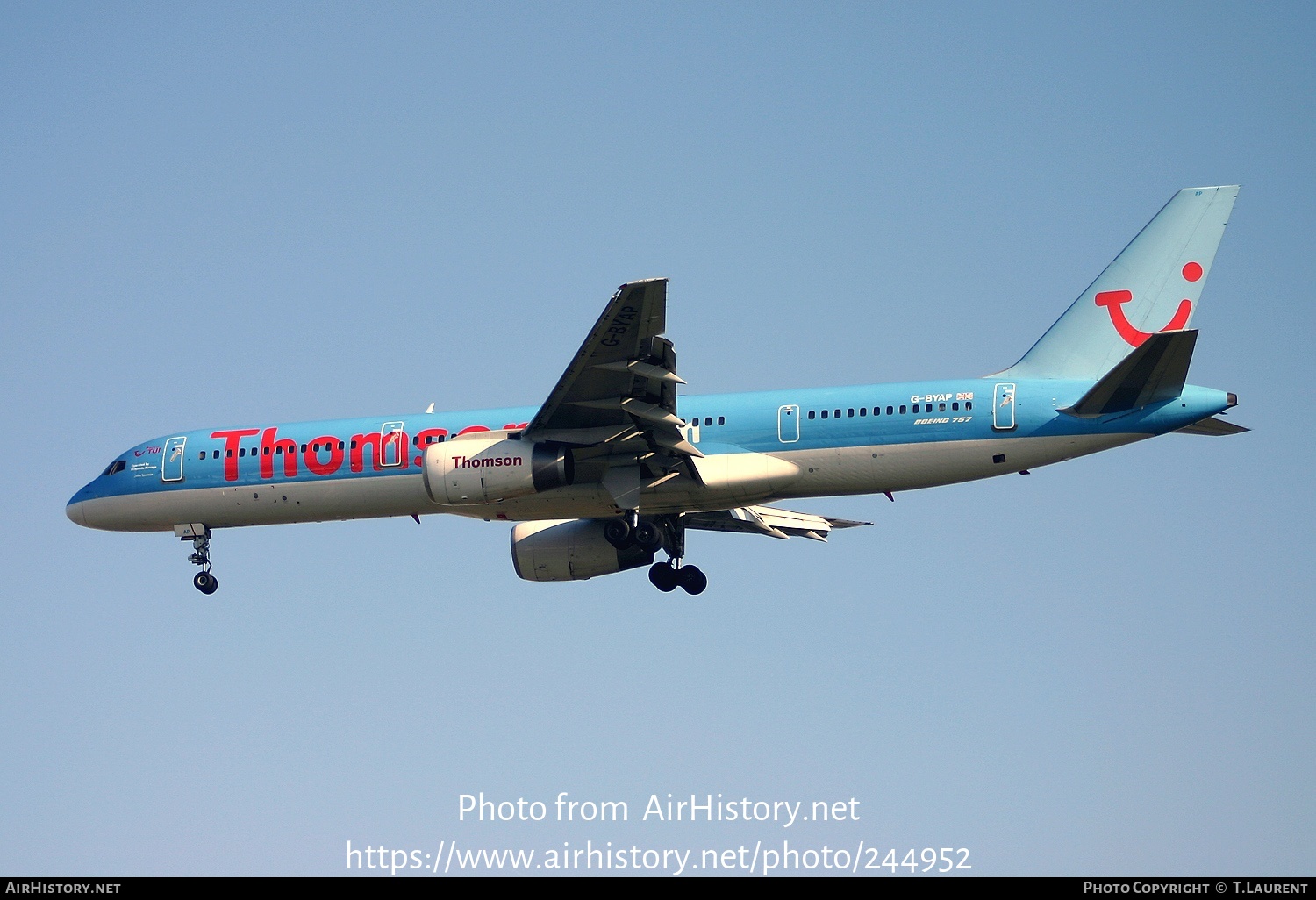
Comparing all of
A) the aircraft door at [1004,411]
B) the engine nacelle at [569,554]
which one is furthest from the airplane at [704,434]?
the engine nacelle at [569,554]

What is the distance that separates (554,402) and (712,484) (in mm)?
3864

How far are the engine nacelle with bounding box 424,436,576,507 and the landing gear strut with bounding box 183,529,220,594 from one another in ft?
25.1

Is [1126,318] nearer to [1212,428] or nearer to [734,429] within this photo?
[1212,428]

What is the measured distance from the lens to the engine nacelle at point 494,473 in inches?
1275

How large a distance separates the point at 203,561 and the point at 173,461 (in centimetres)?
246

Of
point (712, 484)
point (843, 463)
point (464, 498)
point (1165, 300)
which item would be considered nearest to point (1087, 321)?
point (1165, 300)

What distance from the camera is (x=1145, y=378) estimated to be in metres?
30.6

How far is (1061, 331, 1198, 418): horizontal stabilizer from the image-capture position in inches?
1174

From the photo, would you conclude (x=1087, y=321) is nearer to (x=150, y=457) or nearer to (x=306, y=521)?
(x=306, y=521)

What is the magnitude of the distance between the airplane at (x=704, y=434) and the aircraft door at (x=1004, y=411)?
3cm

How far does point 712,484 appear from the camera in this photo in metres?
33.2

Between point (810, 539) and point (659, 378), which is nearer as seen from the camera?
point (659, 378)
